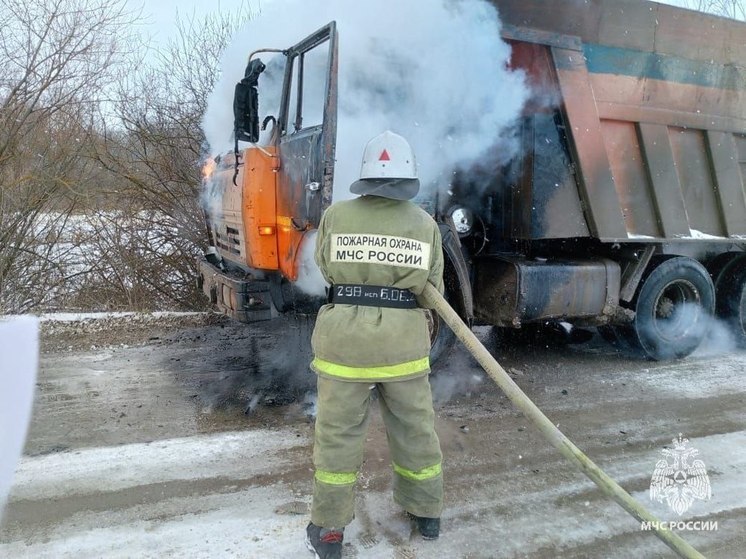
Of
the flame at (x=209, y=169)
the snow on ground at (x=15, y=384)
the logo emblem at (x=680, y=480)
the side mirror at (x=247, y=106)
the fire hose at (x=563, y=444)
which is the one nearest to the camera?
the fire hose at (x=563, y=444)

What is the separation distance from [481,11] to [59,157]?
6595 millimetres

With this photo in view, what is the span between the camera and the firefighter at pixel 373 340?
2.66 metres

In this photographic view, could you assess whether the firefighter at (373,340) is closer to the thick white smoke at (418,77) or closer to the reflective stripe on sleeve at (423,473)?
the reflective stripe on sleeve at (423,473)

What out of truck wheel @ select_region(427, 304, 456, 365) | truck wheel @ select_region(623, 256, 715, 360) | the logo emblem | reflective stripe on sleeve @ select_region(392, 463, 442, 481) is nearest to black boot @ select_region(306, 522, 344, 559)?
reflective stripe on sleeve @ select_region(392, 463, 442, 481)

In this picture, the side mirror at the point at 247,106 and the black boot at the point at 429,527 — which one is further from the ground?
the side mirror at the point at 247,106

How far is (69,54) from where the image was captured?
8.37m

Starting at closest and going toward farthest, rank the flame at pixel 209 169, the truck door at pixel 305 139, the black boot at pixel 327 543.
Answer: the black boot at pixel 327 543, the truck door at pixel 305 139, the flame at pixel 209 169

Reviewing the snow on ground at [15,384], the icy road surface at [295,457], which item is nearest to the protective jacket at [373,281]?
the icy road surface at [295,457]

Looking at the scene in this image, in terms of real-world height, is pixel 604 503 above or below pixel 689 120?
below

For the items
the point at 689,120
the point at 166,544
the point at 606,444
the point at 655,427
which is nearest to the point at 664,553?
the point at 606,444

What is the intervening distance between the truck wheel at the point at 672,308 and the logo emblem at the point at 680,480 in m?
2.22

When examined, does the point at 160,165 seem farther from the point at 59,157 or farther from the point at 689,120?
the point at 689,120

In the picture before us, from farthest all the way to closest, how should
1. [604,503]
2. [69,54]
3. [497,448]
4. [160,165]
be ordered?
[160,165] < [69,54] < [497,448] < [604,503]

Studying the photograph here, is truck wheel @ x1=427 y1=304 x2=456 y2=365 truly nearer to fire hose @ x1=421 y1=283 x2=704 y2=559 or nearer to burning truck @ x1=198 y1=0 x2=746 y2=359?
burning truck @ x1=198 y1=0 x2=746 y2=359
